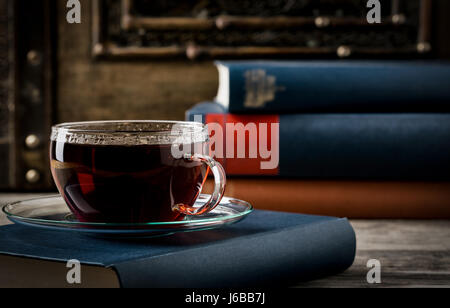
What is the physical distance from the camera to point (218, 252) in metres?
0.49

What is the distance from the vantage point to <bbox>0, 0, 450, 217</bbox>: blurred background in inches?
61.6

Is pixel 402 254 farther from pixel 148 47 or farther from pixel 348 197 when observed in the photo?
pixel 148 47

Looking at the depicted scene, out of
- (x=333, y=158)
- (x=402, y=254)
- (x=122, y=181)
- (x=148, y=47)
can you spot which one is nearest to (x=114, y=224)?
(x=122, y=181)

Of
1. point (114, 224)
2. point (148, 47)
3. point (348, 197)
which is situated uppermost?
point (148, 47)

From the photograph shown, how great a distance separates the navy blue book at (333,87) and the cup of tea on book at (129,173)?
60 cm

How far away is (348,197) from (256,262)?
592 millimetres

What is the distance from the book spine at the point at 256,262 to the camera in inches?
17.4

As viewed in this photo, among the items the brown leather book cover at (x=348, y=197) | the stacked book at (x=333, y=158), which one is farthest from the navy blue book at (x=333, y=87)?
the brown leather book cover at (x=348, y=197)

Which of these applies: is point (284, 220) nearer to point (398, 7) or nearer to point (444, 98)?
point (444, 98)

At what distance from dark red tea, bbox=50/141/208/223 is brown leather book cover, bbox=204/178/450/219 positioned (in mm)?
570

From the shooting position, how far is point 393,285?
564 millimetres

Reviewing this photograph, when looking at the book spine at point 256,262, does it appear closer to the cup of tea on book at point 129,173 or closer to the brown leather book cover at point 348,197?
the cup of tea on book at point 129,173

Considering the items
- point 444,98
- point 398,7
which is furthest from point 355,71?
point 398,7

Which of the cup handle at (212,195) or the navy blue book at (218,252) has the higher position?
the cup handle at (212,195)
